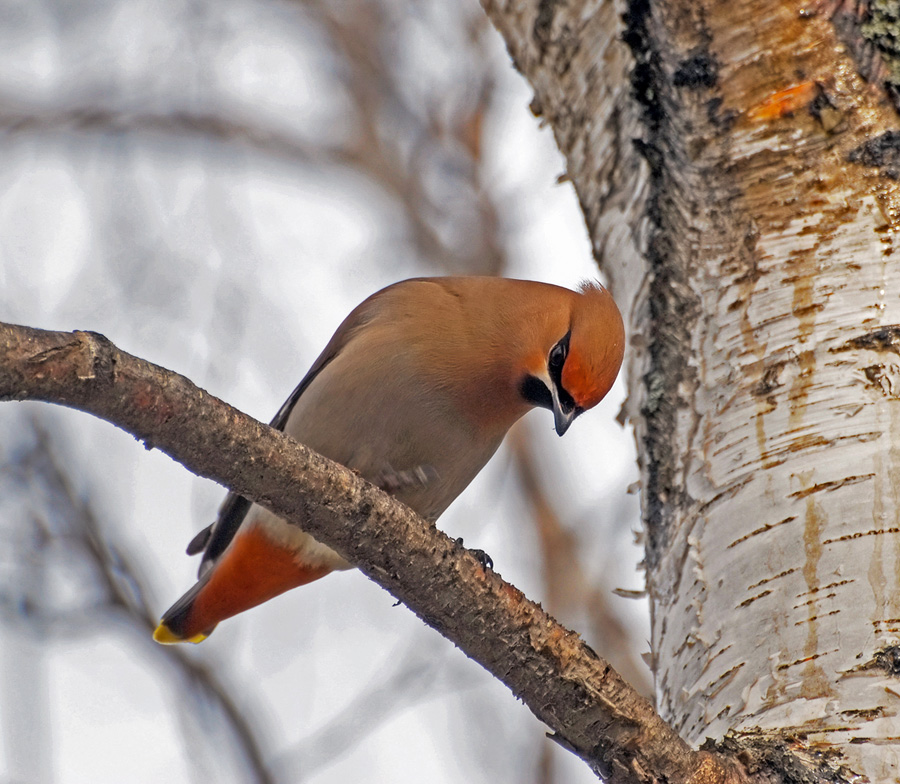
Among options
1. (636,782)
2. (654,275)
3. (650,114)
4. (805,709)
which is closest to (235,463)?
(636,782)

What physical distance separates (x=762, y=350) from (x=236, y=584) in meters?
1.98

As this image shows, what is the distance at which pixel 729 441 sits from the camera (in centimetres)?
318

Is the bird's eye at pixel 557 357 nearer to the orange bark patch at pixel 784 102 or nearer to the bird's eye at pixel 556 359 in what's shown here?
the bird's eye at pixel 556 359

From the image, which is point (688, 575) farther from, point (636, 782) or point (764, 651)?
point (636, 782)

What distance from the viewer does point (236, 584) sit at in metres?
4.05

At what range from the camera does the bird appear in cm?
379

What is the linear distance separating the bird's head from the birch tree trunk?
0.10 metres

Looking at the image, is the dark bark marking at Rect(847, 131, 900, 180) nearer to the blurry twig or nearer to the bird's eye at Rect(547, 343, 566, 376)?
the bird's eye at Rect(547, 343, 566, 376)

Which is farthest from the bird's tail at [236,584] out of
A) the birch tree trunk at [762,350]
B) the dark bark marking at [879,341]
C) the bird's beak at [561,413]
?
the dark bark marking at [879,341]

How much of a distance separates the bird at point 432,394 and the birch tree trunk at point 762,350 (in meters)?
0.20

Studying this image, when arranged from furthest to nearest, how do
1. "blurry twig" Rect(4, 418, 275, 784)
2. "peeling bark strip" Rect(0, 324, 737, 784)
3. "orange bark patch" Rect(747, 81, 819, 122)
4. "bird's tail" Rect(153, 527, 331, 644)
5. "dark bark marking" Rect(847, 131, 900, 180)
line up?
"blurry twig" Rect(4, 418, 275, 784) < "bird's tail" Rect(153, 527, 331, 644) < "orange bark patch" Rect(747, 81, 819, 122) < "dark bark marking" Rect(847, 131, 900, 180) < "peeling bark strip" Rect(0, 324, 737, 784)

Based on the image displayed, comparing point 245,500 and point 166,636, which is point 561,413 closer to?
point 245,500

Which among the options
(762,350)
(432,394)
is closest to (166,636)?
(432,394)

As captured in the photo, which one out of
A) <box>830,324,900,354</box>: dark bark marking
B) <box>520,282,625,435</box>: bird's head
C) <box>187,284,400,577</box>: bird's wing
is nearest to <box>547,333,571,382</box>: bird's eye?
<box>520,282,625,435</box>: bird's head
